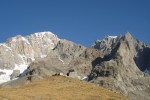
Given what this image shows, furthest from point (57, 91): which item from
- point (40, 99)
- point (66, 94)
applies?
point (40, 99)

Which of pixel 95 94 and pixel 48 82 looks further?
pixel 48 82

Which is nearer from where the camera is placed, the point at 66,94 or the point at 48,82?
the point at 66,94

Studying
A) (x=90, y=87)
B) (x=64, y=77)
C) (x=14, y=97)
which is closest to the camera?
(x=14, y=97)

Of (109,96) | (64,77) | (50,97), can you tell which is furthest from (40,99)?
(64,77)

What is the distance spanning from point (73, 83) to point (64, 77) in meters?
2.90

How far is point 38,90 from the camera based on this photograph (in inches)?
1592

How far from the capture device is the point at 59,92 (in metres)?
40.0

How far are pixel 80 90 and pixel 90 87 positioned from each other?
1.70 metres

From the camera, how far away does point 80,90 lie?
41.4 m

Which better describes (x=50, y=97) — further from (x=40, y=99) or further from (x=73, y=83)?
(x=73, y=83)

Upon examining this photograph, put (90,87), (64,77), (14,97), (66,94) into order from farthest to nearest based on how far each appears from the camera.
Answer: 1. (64,77)
2. (90,87)
3. (66,94)
4. (14,97)

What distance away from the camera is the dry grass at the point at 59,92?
37.3 metres

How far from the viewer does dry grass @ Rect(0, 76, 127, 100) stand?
37.3 metres

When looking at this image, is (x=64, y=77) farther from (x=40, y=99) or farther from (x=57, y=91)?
(x=40, y=99)
